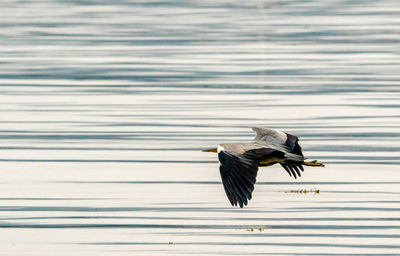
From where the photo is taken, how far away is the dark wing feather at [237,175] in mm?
9773

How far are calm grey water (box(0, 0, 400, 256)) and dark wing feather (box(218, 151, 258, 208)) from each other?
0.32 m

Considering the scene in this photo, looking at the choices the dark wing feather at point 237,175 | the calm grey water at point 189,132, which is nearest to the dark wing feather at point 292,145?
the calm grey water at point 189,132

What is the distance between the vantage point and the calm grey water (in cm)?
1011

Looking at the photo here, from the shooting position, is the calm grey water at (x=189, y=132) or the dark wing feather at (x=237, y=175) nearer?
the dark wing feather at (x=237, y=175)

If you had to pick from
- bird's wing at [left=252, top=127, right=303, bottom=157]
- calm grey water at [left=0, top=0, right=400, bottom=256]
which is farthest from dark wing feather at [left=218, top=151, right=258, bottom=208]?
bird's wing at [left=252, top=127, right=303, bottom=157]

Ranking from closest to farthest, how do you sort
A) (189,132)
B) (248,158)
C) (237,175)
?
(237,175) → (248,158) → (189,132)

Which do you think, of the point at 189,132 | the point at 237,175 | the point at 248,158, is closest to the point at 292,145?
the point at 248,158

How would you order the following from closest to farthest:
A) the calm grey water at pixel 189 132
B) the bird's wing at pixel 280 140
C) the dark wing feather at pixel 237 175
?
the dark wing feather at pixel 237 175
the calm grey water at pixel 189 132
the bird's wing at pixel 280 140

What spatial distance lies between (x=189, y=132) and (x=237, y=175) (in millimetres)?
5153

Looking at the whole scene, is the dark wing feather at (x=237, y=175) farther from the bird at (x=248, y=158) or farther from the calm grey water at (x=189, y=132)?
the calm grey water at (x=189, y=132)

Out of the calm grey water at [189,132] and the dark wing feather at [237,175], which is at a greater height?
the calm grey water at [189,132]

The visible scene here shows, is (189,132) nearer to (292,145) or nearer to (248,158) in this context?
(292,145)

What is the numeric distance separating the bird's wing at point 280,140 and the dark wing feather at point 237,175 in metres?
0.76

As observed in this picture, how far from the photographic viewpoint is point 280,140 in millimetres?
11000
